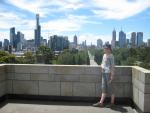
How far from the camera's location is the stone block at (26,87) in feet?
32.4

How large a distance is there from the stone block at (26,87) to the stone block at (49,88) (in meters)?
0.20

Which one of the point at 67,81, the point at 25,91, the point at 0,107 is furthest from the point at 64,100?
the point at 0,107

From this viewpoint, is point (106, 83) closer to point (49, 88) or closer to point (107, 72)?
point (107, 72)

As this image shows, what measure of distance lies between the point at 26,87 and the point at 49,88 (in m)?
0.76

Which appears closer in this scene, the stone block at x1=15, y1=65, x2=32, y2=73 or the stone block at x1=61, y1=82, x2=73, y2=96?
the stone block at x1=61, y1=82, x2=73, y2=96

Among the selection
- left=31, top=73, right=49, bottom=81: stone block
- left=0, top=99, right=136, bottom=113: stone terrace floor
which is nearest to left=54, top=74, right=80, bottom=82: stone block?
left=31, top=73, right=49, bottom=81: stone block

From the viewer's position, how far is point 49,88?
32.2 feet

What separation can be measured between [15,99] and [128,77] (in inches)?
146

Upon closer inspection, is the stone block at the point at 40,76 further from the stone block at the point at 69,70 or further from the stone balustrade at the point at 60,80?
the stone block at the point at 69,70

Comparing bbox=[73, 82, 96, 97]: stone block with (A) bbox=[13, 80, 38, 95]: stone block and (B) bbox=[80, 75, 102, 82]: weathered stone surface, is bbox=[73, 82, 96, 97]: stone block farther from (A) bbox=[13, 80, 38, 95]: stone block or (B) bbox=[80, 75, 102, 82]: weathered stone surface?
(A) bbox=[13, 80, 38, 95]: stone block

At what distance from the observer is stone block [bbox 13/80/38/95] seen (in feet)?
32.4

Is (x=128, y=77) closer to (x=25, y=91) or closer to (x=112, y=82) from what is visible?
(x=112, y=82)

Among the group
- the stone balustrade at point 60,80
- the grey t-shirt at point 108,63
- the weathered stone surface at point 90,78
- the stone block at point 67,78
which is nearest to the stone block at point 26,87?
the stone balustrade at point 60,80

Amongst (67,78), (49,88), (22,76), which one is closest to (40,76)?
(49,88)
